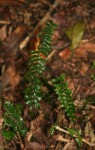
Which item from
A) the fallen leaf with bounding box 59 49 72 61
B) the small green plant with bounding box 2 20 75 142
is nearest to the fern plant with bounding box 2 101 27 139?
the small green plant with bounding box 2 20 75 142

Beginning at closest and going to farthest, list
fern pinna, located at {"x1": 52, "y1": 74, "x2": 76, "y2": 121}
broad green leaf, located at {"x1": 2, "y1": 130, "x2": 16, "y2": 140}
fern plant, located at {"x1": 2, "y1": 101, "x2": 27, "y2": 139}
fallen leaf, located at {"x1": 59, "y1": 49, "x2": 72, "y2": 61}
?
broad green leaf, located at {"x1": 2, "y1": 130, "x2": 16, "y2": 140} → fern plant, located at {"x1": 2, "y1": 101, "x2": 27, "y2": 139} → fern pinna, located at {"x1": 52, "y1": 74, "x2": 76, "y2": 121} → fallen leaf, located at {"x1": 59, "y1": 49, "x2": 72, "y2": 61}

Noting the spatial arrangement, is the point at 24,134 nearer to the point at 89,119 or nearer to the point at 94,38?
the point at 89,119

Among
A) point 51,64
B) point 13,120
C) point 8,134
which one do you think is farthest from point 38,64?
point 8,134

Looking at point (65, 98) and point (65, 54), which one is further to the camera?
point (65, 54)

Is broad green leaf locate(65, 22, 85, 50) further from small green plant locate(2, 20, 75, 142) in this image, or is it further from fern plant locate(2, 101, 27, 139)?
fern plant locate(2, 101, 27, 139)

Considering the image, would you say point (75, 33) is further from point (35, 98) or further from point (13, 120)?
point (13, 120)

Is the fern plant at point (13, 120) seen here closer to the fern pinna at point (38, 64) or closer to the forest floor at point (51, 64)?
the forest floor at point (51, 64)
